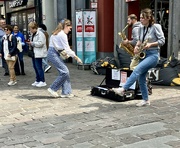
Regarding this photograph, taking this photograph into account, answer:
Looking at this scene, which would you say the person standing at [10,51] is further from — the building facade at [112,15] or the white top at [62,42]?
the building facade at [112,15]

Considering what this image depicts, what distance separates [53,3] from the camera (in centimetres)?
1524

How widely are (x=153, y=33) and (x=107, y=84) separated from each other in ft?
6.75

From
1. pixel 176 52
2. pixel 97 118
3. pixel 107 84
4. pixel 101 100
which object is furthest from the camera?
pixel 176 52

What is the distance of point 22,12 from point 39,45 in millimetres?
12091

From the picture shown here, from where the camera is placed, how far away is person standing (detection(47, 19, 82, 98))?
664cm

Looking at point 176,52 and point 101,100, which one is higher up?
point 176,52

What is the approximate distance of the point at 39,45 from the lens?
817 centimetres

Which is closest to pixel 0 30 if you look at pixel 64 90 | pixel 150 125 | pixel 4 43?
pixel 4 43

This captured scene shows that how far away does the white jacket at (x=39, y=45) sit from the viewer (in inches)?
321

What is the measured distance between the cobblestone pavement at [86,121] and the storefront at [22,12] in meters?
10.1

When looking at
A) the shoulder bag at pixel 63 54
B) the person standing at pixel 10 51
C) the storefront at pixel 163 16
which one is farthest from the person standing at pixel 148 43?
the person standing at pixel 10 51

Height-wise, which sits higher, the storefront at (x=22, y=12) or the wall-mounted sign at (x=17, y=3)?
the wall-mounted sign at (x=17, y=3)

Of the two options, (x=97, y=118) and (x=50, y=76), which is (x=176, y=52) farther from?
(x=97, y=118)

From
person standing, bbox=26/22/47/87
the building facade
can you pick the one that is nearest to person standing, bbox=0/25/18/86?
person standing, bbox=26/22/47/87
